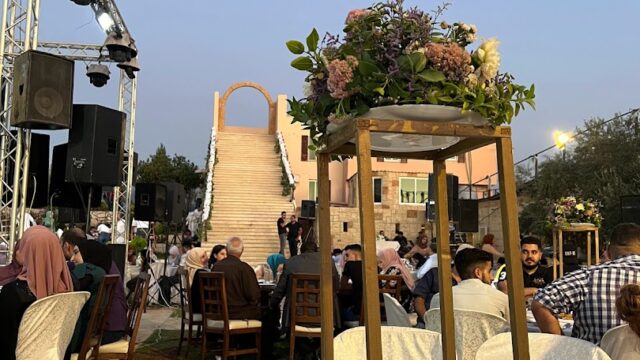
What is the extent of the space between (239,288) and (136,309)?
1277 mm

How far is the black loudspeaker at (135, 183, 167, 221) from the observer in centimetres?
1120

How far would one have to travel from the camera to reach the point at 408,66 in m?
1.83

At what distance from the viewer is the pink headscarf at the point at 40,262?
3.52m

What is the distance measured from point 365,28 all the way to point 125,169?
11.7 meters

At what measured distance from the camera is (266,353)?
6023mm

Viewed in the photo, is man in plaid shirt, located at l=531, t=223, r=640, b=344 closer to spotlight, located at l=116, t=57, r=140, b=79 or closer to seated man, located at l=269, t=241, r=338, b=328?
seated man, located at l=269, t=241, r=338, b=328

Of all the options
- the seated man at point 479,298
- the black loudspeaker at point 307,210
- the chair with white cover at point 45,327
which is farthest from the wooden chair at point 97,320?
the black loudspeaker at point 307,210

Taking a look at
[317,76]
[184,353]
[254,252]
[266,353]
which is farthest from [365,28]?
[254,252]

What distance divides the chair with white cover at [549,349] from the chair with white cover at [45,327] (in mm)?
2416

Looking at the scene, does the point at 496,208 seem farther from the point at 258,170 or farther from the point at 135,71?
the point at 135,71

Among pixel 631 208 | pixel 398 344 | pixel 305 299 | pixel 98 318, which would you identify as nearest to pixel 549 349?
pixel 398 344

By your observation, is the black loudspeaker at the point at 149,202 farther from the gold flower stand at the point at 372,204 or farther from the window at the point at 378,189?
the window at the point at 378,189

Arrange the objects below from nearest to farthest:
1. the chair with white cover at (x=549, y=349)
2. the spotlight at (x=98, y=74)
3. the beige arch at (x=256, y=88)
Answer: the chair with white cover at (x=549, y=349), the spotlight at (x=98, y=74), the beige arch at (x=256, y=88)

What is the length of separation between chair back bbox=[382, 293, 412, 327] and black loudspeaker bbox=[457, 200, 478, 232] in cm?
797
